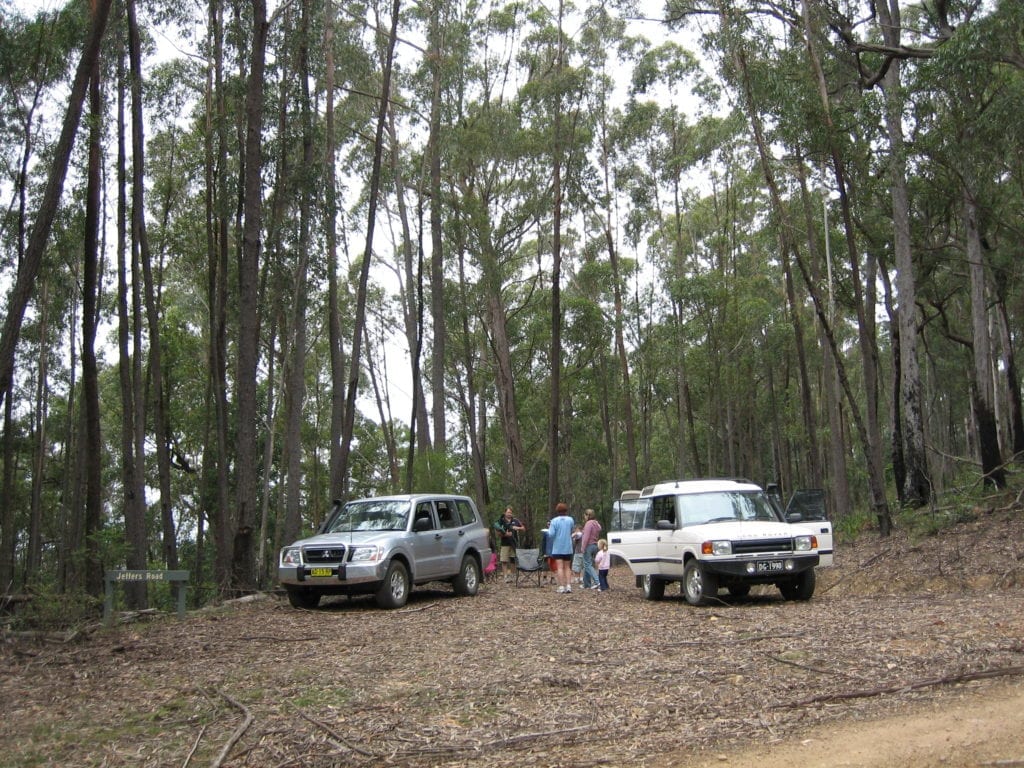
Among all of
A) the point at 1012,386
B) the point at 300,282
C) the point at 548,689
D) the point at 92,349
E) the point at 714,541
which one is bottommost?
the point at 548,689

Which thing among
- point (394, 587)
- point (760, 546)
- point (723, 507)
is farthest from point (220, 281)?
point (760, 546)

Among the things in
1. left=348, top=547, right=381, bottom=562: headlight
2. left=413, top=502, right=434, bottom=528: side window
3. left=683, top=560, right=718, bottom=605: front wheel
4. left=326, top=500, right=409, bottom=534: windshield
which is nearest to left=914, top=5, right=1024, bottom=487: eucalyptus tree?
left=683, top=560, right=718, bottom=605: front wheel

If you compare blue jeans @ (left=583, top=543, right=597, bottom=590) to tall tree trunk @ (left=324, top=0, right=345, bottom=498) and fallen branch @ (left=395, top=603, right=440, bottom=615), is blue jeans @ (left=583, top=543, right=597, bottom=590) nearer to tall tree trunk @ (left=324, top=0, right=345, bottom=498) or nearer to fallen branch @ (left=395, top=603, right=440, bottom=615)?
fallen branch @ (left=395, top=603, right=440, bottom=615)

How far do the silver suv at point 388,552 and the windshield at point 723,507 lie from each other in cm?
385

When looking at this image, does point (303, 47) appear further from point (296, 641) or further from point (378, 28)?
point (296, 641)

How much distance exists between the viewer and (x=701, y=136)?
3197 centimetres

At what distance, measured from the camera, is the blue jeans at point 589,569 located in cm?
1656

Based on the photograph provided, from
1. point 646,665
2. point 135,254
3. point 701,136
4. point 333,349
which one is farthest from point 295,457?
point 701,136

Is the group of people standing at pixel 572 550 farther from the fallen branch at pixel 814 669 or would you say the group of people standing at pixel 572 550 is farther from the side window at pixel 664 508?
the fallen branch at pixel 814 669

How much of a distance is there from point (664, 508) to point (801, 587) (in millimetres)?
2226

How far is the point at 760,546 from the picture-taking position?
11477 mm

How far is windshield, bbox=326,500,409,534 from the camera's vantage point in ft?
45.1

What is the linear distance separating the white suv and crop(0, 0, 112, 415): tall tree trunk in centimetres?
819

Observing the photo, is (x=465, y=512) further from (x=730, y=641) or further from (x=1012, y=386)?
(x=1012, y=386)
